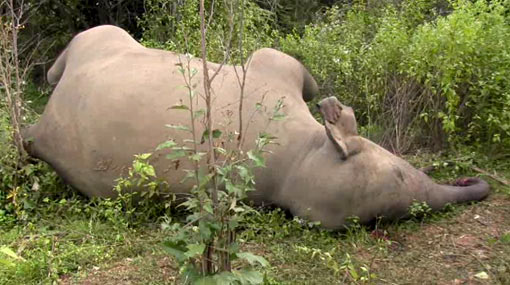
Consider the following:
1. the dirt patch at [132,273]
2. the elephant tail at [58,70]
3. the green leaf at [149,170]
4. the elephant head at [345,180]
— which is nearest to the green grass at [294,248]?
the dirt patch at [132,273]

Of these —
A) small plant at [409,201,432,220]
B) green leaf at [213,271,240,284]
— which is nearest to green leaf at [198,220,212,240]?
green leaf at [213,271,240,284]

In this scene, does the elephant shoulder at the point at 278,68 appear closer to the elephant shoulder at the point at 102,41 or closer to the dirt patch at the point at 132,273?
the elephant shoulder at the point at 102,41

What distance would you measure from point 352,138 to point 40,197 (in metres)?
2.18

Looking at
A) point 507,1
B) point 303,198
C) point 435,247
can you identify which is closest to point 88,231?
point 303,198

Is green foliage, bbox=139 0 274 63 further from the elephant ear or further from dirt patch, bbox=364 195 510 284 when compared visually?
dirt patch, bbox=364 195 510 284

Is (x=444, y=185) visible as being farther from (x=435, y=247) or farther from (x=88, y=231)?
(x=88, y=231)

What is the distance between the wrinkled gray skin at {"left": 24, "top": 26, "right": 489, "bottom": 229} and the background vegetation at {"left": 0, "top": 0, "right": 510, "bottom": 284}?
6.7 inches

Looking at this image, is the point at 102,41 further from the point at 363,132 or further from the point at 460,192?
the point at 460,192

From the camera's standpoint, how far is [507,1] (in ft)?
17.7

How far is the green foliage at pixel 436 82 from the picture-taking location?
499cm

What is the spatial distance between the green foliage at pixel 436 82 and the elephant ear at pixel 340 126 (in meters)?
1.18

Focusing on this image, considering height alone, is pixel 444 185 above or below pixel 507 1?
below

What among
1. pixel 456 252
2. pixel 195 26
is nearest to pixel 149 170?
pixel 456 252

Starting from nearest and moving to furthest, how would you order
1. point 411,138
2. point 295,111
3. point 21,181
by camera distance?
point 295,111 → point 21,181 → point 411,138
